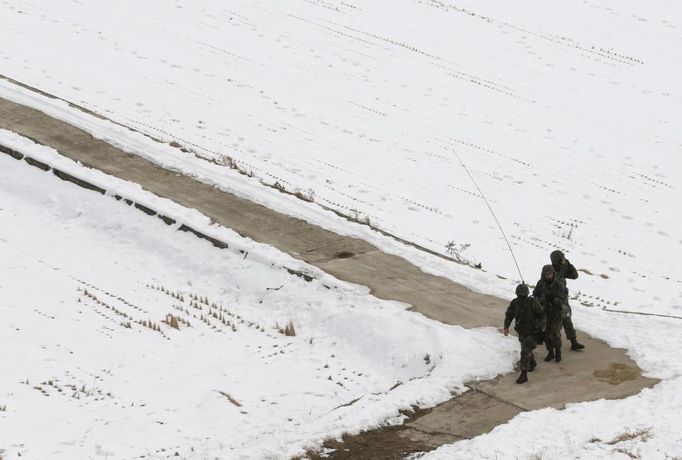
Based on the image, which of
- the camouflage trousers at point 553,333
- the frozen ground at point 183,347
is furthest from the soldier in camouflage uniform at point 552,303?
the frozen ground at point 183,347

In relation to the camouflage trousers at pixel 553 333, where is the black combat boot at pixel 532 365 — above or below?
below

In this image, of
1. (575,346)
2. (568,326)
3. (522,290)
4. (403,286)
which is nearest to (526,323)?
(522,290)

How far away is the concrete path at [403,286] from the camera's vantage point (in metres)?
10.9

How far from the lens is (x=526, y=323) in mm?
11508

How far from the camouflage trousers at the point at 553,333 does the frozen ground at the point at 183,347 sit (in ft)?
2.06

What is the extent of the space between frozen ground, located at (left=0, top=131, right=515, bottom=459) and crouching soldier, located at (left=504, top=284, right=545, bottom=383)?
0.48 meters

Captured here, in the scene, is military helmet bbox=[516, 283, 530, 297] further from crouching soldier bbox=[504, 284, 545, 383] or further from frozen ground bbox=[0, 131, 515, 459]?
frozen ground bbox=[0, 131, 515, 459]

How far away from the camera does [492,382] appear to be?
11.7 m

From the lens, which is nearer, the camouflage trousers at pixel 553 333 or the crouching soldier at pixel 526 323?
the crouching soldier at pixel 526 323

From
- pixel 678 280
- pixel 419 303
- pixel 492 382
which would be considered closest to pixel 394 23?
pixel 678 280

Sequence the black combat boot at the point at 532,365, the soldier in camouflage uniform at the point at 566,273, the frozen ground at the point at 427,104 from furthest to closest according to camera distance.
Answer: the frozen ground at the point at 427,104 < the soldier in camouflage uniform at the point at 566,273 < the black combat boot at the point at 532,365

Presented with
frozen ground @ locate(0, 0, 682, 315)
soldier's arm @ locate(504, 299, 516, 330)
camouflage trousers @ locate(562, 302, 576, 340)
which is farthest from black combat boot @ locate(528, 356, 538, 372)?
frozen ground @ locate(0, 0, 682, 315)

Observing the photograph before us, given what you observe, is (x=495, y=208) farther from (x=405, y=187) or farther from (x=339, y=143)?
(x=339, y=143)

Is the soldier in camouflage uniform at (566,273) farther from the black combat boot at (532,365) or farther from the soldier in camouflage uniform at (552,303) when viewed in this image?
the black combat boot at (532,365)
